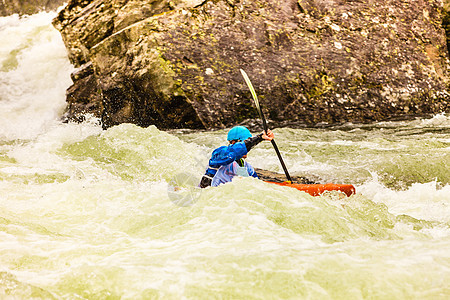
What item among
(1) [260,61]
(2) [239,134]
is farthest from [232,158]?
(1) [260,61]

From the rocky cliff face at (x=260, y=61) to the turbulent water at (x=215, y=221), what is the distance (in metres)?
0.87

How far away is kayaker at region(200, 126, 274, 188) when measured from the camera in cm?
445

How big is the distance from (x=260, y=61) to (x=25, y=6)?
518 inches

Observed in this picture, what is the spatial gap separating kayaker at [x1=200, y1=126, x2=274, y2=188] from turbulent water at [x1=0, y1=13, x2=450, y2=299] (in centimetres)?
37

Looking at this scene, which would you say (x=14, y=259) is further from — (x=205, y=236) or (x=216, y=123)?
(x=216, y=123)

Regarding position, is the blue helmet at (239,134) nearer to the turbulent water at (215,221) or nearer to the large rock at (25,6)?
the turbulent water at (215,221)

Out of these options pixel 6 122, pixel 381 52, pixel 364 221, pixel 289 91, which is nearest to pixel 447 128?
pixel 381 52

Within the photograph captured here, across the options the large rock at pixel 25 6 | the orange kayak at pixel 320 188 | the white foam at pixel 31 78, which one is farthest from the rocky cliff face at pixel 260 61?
the large rock at pixel 25 6

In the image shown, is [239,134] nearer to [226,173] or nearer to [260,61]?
[226,173]

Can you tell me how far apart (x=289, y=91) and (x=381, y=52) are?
8.53 ft

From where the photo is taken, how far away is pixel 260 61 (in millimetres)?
8547

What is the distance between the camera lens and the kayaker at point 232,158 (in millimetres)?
4445

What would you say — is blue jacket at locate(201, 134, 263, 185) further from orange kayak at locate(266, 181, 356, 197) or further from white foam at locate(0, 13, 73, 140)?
white foam at locate(0, 13, 73, 140)

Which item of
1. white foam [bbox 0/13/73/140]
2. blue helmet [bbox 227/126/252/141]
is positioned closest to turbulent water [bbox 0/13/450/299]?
blue helmet [bbox 227/126/252/141]
